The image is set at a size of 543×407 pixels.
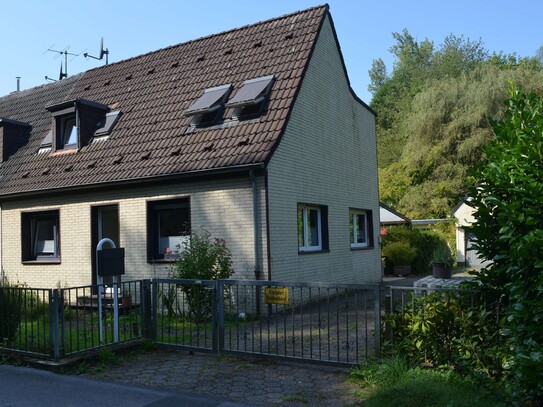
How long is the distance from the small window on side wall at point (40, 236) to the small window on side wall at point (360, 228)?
8.69 m

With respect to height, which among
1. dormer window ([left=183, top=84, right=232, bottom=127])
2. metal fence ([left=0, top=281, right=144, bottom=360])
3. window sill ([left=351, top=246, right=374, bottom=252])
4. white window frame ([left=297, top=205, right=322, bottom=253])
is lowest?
metal fence ([left=0, top=281, right=144, bottom=360])

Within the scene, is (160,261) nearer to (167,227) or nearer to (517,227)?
(167,227)

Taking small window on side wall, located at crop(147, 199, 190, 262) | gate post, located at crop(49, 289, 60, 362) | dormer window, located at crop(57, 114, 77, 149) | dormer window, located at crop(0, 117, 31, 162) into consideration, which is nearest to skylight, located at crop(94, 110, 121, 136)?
dormer window, located at crop(57, 114, 77, 149)

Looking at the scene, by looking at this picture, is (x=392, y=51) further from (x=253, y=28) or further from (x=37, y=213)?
(x=37, y=213)

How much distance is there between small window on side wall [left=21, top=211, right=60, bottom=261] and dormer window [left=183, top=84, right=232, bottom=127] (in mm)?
5059

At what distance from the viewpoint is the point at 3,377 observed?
749 centimetres

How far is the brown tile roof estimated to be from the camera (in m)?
12.8

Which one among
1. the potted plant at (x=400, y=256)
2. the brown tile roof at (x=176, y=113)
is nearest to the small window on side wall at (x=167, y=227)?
the brown tile roof at (x=176, y=113)

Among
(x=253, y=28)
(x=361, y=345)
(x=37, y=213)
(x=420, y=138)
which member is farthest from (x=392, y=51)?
(x=361, y=345)

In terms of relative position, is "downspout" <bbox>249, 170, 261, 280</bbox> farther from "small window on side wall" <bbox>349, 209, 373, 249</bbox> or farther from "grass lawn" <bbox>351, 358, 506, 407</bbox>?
"small window on side wall" <bbox>349, 209, 373, 249</bbox>

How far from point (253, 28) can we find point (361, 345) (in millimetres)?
10873

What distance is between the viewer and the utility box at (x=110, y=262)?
8.63m

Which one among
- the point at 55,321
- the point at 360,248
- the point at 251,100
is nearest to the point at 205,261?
the point at 55,321

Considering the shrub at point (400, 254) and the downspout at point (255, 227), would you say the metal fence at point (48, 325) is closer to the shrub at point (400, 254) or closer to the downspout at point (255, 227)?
the downspout at point (255, 227)
